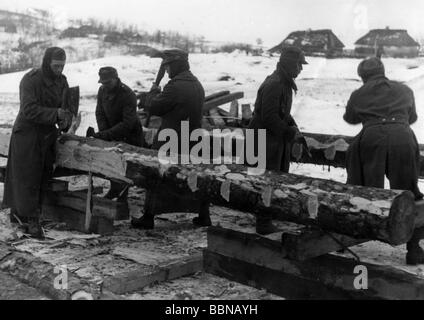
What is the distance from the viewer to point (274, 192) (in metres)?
4.48

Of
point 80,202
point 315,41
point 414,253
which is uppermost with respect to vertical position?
point 315,41

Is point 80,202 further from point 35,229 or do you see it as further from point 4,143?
point 4,143

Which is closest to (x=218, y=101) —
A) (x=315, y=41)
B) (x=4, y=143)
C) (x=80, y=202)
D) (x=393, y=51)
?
(x=4, y=143)

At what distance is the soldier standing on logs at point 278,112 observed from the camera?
609 cm

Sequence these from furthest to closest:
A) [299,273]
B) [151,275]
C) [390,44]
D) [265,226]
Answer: [390,44] → [265,226] → [151,275] → [299,273]

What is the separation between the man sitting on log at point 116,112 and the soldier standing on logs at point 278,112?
5.14 ft

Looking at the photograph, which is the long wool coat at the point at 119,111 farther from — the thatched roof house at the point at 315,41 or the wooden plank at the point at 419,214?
the thatched roof house at the point at 315,41

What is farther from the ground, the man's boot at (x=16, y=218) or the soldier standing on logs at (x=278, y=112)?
the soldier standing on logs at (x=278, y=112)

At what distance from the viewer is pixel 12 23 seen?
3881 cm

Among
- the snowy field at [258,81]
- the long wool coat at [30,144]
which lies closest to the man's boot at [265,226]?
the long wool coat at [30,144]

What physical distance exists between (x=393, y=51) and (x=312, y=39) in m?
4.46

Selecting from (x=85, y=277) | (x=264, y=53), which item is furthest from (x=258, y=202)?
(x=264, y=53)
